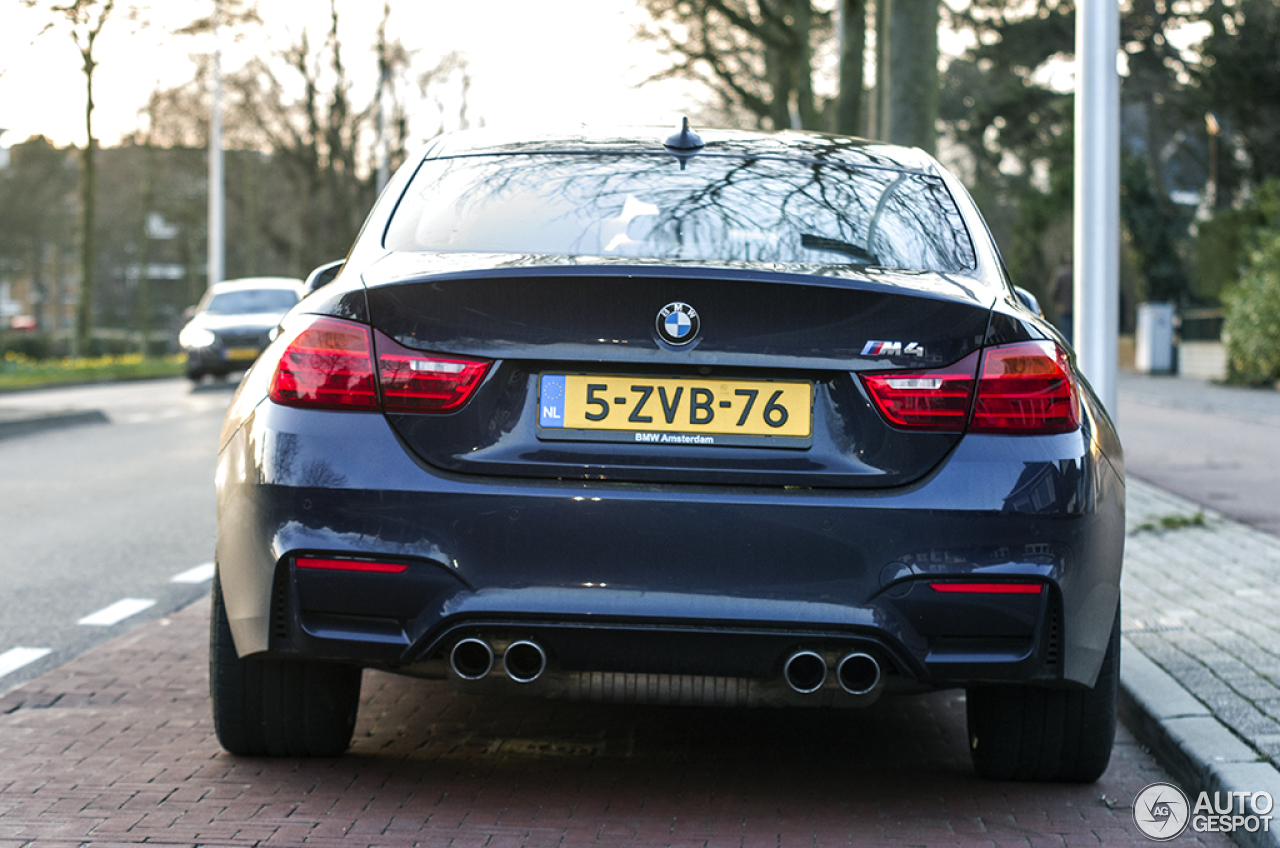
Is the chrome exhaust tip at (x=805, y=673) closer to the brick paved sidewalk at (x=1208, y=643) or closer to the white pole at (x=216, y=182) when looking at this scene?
the brick paved sidewalk at (x=1208, y=643)

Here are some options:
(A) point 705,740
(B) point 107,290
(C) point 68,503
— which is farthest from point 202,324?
(B) point 107,290

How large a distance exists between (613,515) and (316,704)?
3.66 feet

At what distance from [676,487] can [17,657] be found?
3196 millimetres

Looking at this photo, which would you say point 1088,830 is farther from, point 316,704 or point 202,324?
point 202,324

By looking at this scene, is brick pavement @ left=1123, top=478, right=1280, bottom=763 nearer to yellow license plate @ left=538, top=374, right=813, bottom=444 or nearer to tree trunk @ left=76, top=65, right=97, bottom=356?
yellow license plate @ left=538, top=374, right=813, bottom=444

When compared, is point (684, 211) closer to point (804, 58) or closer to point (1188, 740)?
point (1188, 740)

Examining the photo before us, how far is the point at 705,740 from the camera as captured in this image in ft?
14.7

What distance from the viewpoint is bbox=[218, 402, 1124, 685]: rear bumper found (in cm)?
335

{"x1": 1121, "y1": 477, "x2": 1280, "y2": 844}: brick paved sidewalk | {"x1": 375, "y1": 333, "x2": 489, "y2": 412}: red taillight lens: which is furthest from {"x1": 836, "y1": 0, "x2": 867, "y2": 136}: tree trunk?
{"x1": 375, "y1": 333, "x2": 489, "y2": 412}: red taillight lens

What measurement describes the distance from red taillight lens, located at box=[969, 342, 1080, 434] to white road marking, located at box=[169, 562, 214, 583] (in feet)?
15.2

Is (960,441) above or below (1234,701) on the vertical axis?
above

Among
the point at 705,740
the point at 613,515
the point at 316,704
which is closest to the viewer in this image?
the point at 613,515

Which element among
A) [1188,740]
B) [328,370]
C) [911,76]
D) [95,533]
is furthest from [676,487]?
[911,76]

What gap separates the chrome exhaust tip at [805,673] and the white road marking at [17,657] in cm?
303
